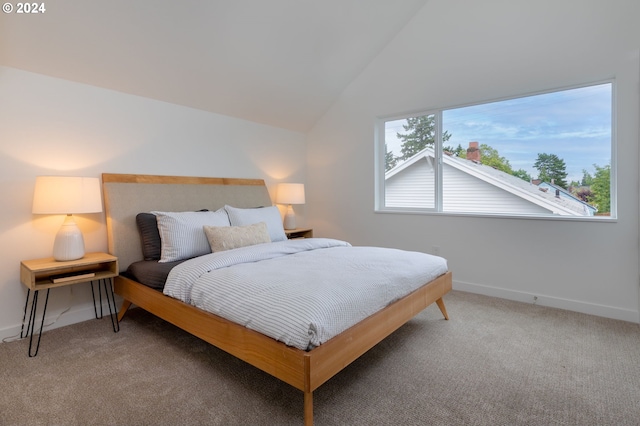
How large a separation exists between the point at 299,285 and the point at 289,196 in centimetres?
257

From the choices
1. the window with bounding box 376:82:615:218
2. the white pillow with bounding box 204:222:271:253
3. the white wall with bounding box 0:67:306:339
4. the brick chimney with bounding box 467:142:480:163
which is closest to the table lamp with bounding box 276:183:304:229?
the white wall with bounding box 0:67:306:339

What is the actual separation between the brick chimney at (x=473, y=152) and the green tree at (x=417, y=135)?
0.89ft

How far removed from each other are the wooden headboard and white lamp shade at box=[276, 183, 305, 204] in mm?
460

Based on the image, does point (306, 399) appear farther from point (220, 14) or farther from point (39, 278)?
point (220, 14)

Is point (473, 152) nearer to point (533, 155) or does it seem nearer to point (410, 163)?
point (533, 155)

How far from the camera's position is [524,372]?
6.38 ft

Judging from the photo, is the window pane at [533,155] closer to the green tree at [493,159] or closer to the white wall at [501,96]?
the green tree at [493,159]

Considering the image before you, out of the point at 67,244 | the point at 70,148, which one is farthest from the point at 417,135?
the point at 67,244

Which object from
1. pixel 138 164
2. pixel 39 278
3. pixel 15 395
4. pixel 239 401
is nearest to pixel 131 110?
pixel 138 164

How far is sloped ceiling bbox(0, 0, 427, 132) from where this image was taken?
7.71 ft

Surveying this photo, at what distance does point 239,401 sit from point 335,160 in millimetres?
3355

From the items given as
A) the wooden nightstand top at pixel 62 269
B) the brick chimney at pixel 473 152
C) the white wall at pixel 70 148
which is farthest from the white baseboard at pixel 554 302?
the wooden nightstand top at pixel 62 269

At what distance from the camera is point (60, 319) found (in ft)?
8.84

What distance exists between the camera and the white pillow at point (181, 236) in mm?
2672
